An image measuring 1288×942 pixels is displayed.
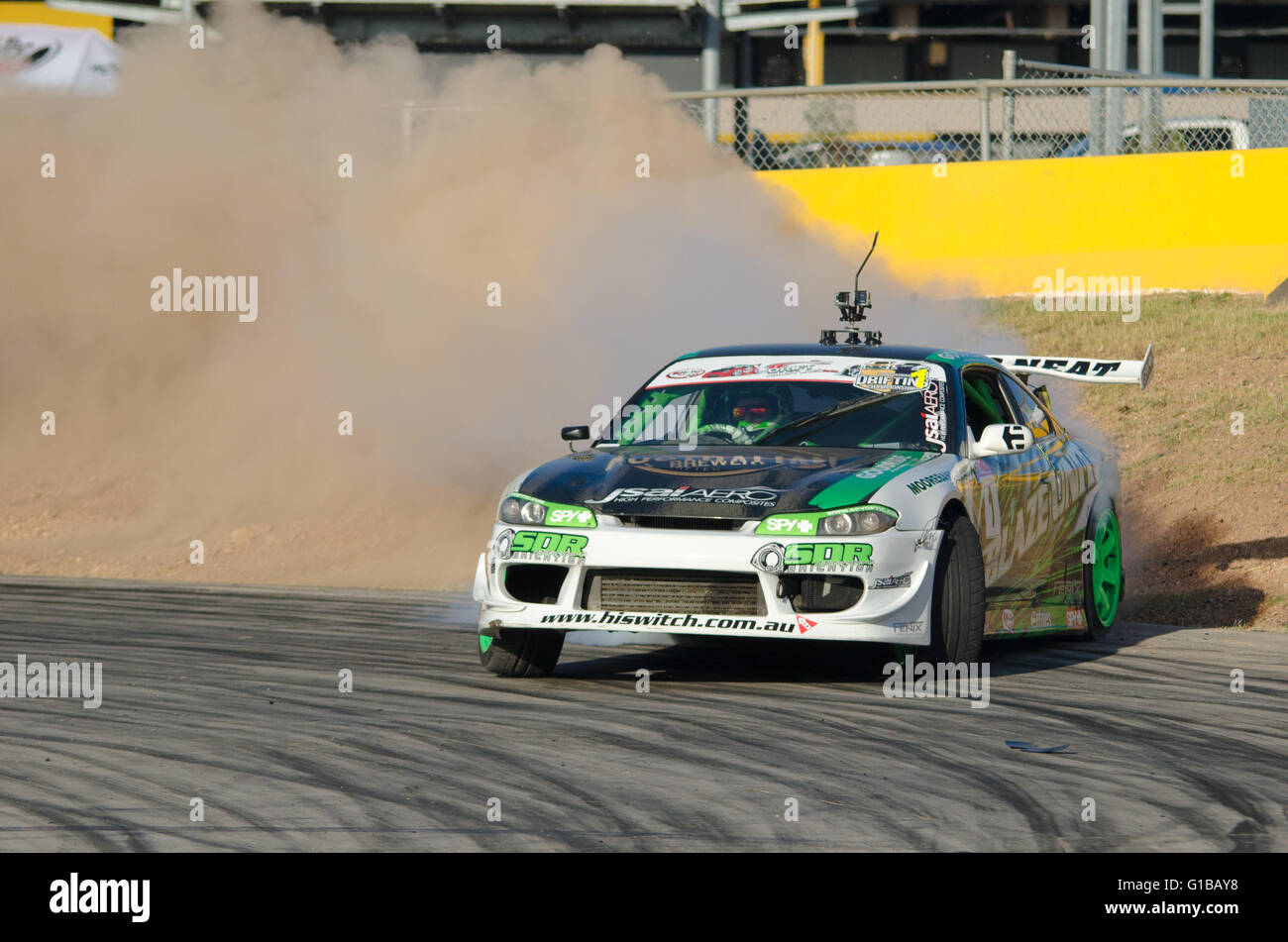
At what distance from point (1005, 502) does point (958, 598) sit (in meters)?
0.86

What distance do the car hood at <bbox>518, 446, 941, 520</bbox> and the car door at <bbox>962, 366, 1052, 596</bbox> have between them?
35 cm

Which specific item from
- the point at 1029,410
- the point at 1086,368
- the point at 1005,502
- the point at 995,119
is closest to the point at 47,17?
the point at 995,119

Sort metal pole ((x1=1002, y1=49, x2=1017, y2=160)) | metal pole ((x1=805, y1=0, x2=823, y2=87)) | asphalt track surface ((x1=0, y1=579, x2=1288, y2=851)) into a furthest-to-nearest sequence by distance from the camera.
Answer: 1. metal pole ((x1=805, y1=0, x2=823, y2=87))
2. metal pole ((x1=1002, y1=49, x2=1017, y2=160))
3. asphalt track surface ((x1=0, y1=579, x2=1288, y2=851))

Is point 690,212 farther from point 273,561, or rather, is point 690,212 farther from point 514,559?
point 514,559

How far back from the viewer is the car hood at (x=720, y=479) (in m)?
7.62

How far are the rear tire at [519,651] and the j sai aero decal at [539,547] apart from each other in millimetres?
397

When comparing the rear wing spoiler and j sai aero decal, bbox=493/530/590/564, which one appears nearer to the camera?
j sai aero decal, bbox=493/530/590/564

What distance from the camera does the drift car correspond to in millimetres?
7527

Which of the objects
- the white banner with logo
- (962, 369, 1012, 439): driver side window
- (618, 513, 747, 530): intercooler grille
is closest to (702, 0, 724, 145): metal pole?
the white banner with logo

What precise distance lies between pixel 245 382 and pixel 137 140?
3906 mm

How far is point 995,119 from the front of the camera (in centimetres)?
1720

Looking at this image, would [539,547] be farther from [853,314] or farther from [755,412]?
[853,314]

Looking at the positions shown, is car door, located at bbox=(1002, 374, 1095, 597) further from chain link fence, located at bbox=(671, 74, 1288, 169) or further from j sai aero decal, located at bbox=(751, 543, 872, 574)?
chain link fence, located at bbox=(671, 74, 1288, 169)

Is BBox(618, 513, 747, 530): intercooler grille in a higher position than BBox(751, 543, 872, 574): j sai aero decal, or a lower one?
higher
